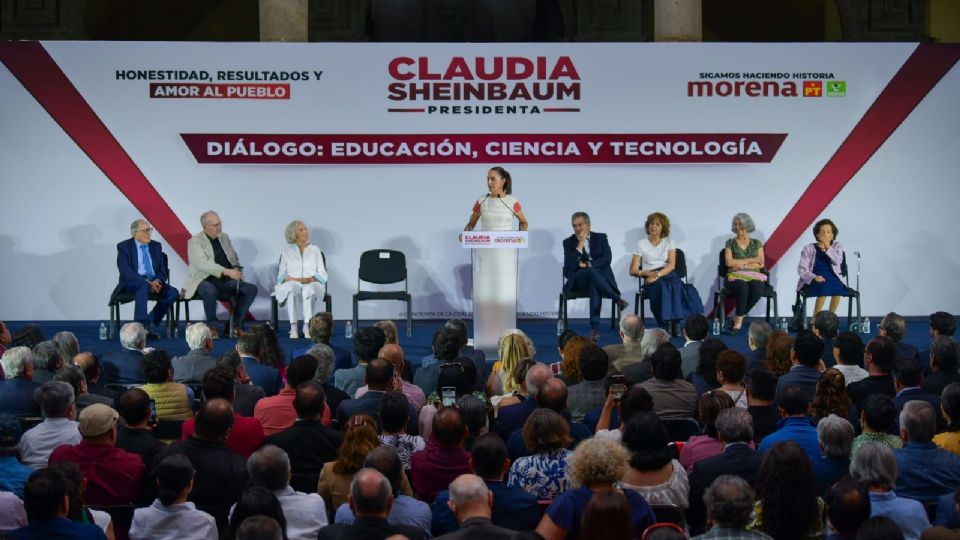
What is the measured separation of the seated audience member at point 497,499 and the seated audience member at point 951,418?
1.78m

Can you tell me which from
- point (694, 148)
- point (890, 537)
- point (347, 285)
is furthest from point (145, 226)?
point (890, 537)

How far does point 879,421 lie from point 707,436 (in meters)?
0.64

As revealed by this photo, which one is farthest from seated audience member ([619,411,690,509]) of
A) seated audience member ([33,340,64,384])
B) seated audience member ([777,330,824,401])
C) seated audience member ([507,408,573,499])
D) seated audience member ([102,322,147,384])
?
seated audience member ([102,322,147,384])

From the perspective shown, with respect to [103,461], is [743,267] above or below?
above

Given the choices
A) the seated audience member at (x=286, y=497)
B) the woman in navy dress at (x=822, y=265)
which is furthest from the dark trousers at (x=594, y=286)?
the seated audience member at (x=286, y=497)

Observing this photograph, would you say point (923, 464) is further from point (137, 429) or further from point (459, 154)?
point (459, 154)

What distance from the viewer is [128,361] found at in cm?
648

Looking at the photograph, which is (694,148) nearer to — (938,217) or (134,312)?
(938,217)

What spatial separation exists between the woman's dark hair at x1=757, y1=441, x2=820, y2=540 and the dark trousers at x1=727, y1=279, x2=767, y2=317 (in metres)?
6.11

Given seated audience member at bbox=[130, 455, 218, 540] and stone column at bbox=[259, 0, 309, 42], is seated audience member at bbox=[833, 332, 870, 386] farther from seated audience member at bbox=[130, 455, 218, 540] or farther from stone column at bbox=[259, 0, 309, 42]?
stone column at bbox=[259, 0, 309, 42]

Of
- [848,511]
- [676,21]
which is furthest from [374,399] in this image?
[676,21]

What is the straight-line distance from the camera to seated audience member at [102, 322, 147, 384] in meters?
6.48

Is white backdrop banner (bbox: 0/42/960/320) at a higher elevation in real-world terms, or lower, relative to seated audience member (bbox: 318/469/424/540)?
higher

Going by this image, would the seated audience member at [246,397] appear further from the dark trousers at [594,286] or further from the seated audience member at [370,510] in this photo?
the dark trousers at [594,286]
